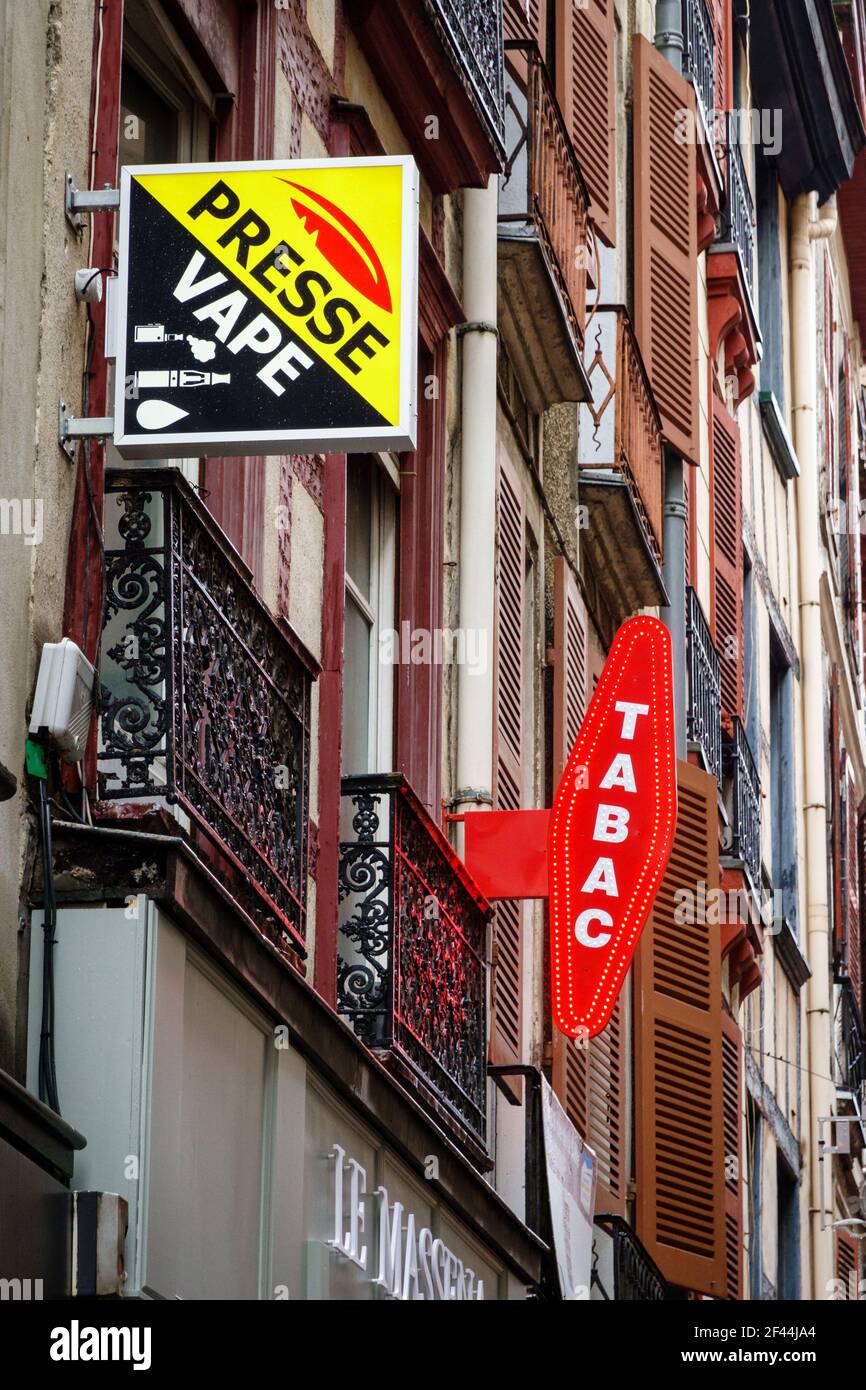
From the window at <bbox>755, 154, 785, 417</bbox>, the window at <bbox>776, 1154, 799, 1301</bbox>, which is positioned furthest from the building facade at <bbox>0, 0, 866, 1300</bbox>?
the window at <bbox>755, 154, 785, 417</bbox>

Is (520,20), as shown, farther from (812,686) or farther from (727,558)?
(812,686)

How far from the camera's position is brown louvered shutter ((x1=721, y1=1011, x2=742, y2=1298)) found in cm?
1939

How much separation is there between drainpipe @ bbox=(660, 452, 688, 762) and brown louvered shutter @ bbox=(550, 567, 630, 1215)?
254cm

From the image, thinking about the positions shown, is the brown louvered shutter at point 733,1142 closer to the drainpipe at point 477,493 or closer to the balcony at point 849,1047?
the drainpipe at point 477,493

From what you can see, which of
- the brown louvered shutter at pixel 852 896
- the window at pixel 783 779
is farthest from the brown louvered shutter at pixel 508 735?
the brown louvered shutter at pixel 852 896

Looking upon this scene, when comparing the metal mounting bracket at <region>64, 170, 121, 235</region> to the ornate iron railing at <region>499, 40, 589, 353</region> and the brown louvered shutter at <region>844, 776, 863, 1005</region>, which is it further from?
the brown louvered shutter at <region>844, 776, 863, 1005</region>

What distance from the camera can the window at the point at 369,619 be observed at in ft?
36.8

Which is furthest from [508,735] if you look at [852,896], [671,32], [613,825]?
[852,896]

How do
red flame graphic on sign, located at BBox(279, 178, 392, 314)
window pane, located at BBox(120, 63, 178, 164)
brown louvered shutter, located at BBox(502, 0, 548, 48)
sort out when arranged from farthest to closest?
brown louvered shutter, located at BBox(502, 0, 548, 48) < window pane, located at BBox(120, 63, 178, 164) < red flame graphic on sign, located at BBox(279, 178, 392, 314)

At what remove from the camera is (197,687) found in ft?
25.2

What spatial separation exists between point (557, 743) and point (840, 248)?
21645 millimetres

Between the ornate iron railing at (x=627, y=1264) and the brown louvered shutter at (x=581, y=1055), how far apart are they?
0.69ft
